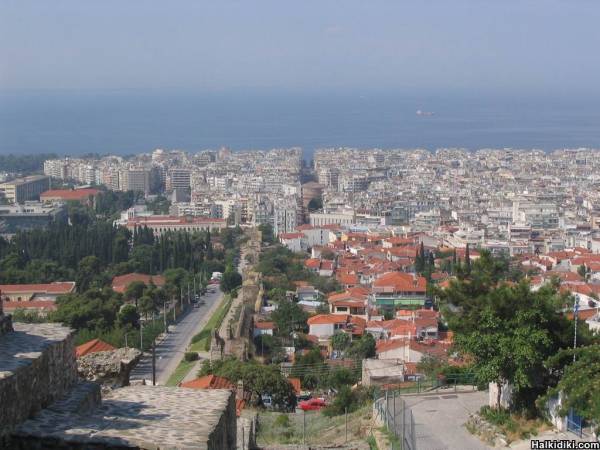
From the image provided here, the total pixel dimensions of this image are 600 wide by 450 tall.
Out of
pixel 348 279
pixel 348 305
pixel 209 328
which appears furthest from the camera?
pixel 348 279

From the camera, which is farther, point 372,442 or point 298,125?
Answer: point 298,125

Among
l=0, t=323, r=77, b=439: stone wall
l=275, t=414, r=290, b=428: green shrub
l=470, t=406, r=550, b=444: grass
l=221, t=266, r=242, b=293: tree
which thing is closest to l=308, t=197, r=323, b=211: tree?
l=221, t=266, r=242, b=293: tree

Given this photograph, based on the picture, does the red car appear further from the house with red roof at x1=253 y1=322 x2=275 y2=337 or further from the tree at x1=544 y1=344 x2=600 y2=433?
the house with red roof at x1=253 y1=322 x2=275 y2=337

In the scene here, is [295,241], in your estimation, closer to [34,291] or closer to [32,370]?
[34,291]

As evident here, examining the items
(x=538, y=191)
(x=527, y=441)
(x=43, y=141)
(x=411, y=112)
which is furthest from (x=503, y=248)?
(x=411, y=112)

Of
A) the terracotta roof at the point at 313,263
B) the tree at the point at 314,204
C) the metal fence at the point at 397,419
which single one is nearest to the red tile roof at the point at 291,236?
the terracotta roof at the point at 313,263

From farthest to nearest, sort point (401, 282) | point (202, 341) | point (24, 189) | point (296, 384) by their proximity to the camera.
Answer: point (24, 189)
point (401, 282)
point (202, 341)
point (296, 384)

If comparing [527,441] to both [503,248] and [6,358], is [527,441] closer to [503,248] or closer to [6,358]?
[6,358]

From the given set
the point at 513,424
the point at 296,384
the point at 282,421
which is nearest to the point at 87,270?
the point at 296,384
